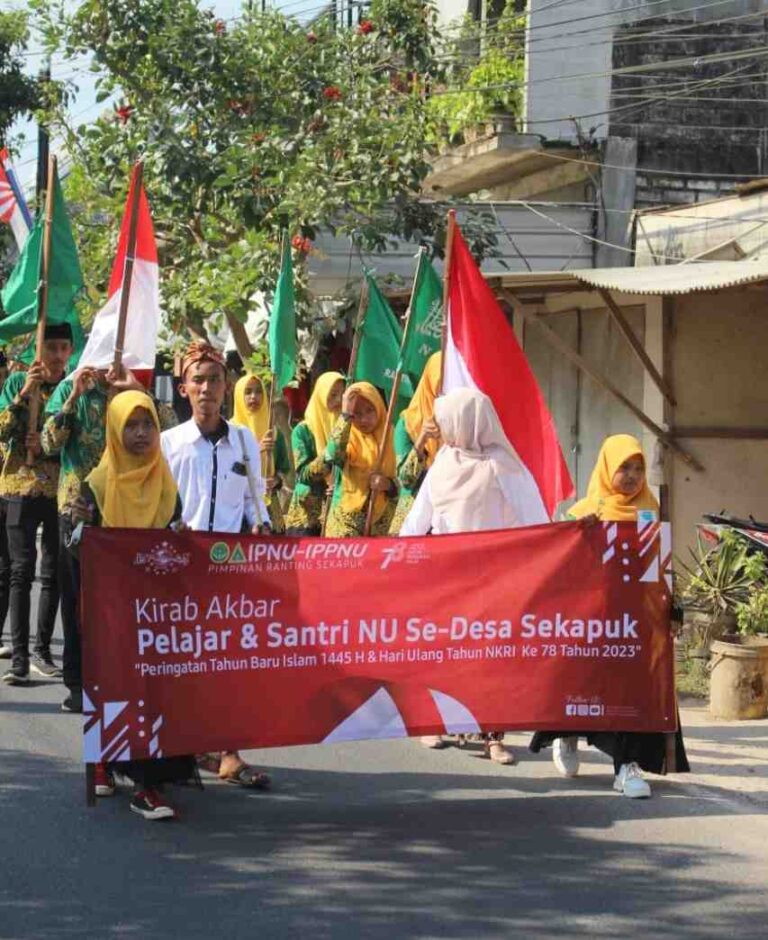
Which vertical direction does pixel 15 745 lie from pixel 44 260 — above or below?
below

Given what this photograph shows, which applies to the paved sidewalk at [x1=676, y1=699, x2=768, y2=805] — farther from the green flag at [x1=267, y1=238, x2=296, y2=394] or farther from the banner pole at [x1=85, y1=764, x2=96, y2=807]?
the green flag at [x1=267, y1=238, x2=296, y2=394]

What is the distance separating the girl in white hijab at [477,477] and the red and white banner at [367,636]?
0.82 metres

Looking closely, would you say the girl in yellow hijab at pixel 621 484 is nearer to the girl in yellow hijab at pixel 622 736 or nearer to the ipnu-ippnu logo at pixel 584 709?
the girl in yellow hijab at pixel 622 736

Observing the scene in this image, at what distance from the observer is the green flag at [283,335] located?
952 centimetres

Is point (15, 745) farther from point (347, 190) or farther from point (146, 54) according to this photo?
point (146, 54)

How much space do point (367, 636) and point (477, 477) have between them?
128cm

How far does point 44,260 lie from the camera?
8.31 metres

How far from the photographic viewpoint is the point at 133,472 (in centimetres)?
665

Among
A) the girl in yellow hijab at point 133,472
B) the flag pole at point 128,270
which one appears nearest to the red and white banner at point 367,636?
the girl in yellow hijab at point 133,472

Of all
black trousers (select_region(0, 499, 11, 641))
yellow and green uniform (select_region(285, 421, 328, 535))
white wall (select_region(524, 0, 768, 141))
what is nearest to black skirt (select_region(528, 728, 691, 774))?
yellow and green uniform (select_region(285, 421, 328, 535))

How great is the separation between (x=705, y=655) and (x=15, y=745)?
176 inches

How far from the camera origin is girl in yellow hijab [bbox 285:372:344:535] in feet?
31.5

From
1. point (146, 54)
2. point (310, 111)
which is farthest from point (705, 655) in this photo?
point (146, 54)

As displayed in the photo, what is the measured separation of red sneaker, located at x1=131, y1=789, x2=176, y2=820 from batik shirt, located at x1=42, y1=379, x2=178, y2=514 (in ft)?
6.71
